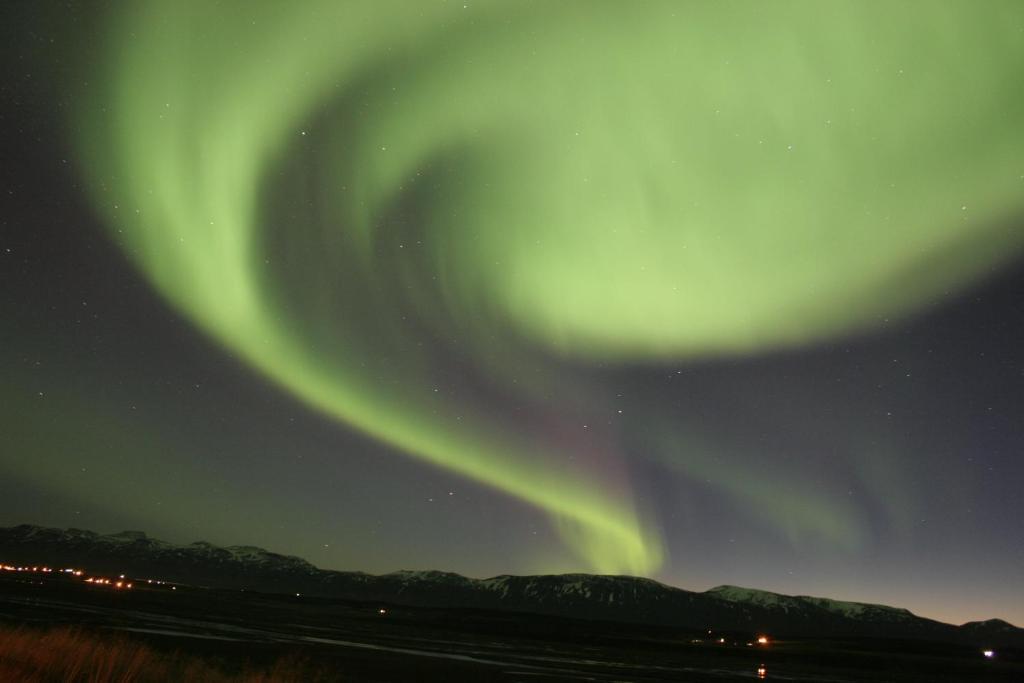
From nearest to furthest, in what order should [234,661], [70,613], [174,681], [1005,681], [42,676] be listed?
[42,676], [174,681], [234,661], [70,613], [1005,681]

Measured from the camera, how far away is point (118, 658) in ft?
63.5

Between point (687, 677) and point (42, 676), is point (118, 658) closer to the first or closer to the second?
point (42, 676)

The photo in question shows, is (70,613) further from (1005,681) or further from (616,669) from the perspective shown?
(1005,681)

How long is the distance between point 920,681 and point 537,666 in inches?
1348

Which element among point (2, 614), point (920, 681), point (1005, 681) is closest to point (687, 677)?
point (920, 681)

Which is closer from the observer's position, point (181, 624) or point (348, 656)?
point (348, 656)

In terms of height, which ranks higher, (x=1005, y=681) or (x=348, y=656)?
(x=1005, y=681)

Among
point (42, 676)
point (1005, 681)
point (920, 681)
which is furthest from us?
point (1005, 681)

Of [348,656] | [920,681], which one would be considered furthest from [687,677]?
[920,681]

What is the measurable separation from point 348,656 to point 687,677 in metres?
18.2

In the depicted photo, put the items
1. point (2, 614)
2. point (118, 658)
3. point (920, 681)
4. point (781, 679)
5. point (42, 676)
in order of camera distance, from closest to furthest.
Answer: point (42, 676) < point (118, 658) < point (2, 614) < point (781, 679) < point (920, 681)

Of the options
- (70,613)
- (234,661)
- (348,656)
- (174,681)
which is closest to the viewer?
(174,681)

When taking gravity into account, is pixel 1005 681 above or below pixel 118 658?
above

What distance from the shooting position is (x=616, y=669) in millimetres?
38438
